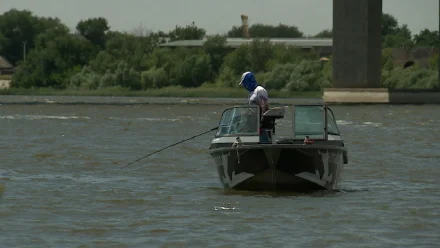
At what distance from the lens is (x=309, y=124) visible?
24328 millimetres

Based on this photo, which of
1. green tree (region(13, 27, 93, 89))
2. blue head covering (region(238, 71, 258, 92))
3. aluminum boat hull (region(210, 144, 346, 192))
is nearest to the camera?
aluminum boat hull (region(210, 144, 346, 192))

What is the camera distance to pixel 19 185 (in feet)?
89.8

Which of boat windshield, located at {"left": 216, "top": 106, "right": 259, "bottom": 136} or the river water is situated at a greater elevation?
boat windshield, located at {"left": 216, "top": 106, "right": 259, "bottom": 136}

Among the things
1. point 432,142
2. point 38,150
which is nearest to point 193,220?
point 38,150

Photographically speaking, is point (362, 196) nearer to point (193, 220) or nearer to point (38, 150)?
point (193, 220)

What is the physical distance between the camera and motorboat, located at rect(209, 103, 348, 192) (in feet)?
76.0

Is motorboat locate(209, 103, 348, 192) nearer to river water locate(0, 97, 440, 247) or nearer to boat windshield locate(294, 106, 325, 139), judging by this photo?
boat windshield locate(294, 106, 325, 139)

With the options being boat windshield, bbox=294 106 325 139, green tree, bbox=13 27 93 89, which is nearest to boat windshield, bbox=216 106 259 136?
boat windshield, bbox=294 106 325 139

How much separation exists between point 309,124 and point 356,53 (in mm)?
87842

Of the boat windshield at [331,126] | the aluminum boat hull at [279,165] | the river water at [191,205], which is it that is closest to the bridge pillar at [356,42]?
the river water at [191,205]

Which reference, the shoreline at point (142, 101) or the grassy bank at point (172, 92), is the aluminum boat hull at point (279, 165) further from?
the grassy bank at point (172, 92)

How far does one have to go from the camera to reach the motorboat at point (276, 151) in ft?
76.0

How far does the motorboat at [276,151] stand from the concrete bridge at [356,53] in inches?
3375

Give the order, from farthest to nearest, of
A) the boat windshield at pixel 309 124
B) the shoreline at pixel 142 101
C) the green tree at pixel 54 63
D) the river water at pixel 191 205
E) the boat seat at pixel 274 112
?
1. the green tree at pixel 54 63
2. the shoreline at pixel 142 101
3. the boat windshield at pixel 309 124
4. the boat seat at pixel 274 112
5. the river water at pixel 191 205
